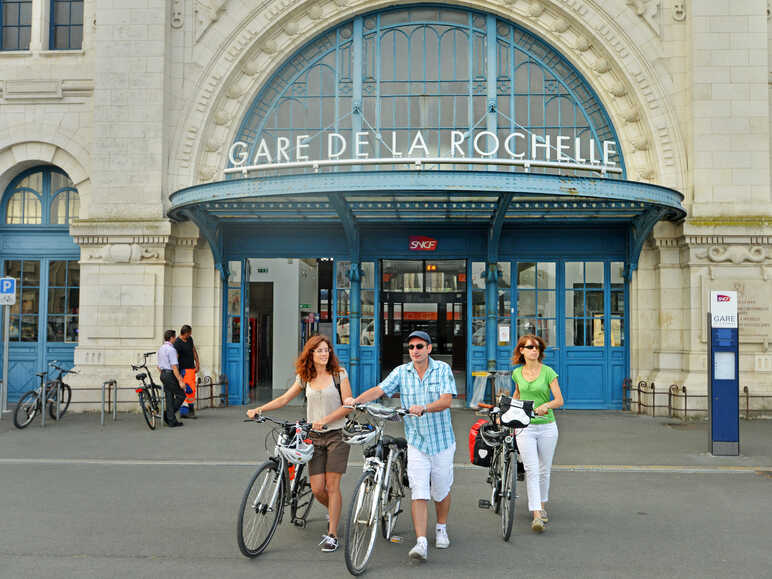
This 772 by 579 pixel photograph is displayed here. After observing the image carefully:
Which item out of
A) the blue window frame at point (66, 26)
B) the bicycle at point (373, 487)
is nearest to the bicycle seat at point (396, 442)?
the bicycle at point (373, 487)

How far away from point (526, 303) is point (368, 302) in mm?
3481

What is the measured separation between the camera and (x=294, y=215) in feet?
50.1

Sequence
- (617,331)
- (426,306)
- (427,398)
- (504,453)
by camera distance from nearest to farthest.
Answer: (427,398), (504,453), (617,331), (426,306)

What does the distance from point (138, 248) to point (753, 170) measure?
12.5m

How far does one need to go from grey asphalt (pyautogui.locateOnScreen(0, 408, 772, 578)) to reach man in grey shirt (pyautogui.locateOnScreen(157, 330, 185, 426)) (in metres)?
1.34

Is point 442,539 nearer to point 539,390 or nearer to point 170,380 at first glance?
point 539,390

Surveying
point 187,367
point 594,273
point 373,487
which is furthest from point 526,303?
point 373,487

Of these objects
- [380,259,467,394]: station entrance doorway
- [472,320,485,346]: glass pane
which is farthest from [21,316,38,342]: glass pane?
[472,320,485,346]: glass pane

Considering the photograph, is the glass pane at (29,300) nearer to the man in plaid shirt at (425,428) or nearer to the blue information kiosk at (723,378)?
the man in plaid shirt at (425,428)

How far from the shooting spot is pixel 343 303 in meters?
16.3

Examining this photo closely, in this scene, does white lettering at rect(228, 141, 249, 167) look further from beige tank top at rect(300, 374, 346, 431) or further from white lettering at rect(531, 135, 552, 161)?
beige tank top at rect(300, 374, 346, 431)

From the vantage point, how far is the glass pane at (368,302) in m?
16.2

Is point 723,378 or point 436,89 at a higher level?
point 436,89

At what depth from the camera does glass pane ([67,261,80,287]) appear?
16.5 metres
